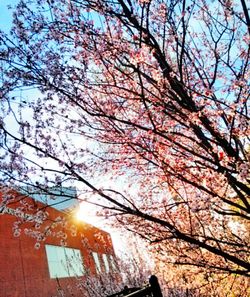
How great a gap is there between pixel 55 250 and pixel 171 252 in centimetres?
1986

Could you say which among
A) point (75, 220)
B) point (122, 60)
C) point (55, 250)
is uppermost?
point (55, 250)

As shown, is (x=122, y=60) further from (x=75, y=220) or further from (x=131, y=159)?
(x=75, y=220)

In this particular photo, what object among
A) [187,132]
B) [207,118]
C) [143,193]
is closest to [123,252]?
[143,193]

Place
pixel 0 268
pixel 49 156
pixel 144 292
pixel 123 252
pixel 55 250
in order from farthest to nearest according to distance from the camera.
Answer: pixel 55 250, pixel 0 268, pixel 123 252, pixel 49 156, pixel 144 292

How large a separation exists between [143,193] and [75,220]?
57.7 inches

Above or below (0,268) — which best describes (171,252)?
below

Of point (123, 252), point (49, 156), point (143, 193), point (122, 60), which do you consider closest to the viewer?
point (49, 156)

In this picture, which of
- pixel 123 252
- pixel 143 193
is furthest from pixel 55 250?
pixel 143 193

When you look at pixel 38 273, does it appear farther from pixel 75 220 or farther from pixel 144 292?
pixel 144 292

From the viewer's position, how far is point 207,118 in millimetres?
4309

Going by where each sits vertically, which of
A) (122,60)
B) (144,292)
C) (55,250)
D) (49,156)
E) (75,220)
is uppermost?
(55,250)

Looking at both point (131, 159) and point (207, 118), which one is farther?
point (131, 159)

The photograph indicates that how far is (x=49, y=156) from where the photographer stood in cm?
430

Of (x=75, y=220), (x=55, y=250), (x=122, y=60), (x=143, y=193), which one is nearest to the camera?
(x=122, y=60)
